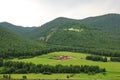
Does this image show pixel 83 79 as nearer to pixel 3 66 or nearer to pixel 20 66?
pixel 20 66

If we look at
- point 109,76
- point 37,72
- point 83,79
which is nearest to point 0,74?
point 37,72

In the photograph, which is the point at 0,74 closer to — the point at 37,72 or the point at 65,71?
the point at 37,72

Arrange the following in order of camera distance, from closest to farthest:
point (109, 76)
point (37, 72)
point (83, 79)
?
point (83, 79) < point (109, 76) < point (37, 72)

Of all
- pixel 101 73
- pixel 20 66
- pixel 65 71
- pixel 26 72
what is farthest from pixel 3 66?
pixel 101 73

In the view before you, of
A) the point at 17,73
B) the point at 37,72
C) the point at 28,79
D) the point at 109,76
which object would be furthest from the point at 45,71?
the point at 109,76

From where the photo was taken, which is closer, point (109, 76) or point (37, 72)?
point (109, 76)

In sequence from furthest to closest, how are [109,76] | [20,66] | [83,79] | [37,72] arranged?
1. [20,66]
2. [37,72]
3. [109,76]
4. [83,79]

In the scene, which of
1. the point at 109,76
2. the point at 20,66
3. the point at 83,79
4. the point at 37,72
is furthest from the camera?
the point at 20,66

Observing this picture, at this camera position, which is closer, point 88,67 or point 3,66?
point 88,67
